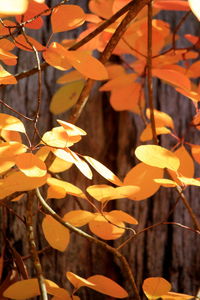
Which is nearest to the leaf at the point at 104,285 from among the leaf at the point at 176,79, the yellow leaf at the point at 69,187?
the yellow leaf at the point at 69,187

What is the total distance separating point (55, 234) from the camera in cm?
79

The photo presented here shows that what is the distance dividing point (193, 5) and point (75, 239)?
0.75 meters

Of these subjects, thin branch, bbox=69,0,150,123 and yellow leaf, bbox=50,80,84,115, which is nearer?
thin branch, bbox=69,0,150,123

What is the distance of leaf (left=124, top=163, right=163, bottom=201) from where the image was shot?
0.72m

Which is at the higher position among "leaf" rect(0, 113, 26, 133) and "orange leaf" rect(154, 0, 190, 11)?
"orange leaf" rect(154, 0, 190, 11)

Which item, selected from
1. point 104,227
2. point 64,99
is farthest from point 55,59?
point 64,99

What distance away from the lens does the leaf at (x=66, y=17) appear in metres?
0.67

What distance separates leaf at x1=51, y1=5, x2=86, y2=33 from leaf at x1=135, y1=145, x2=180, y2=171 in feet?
0.71

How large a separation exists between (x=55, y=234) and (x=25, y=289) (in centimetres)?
12

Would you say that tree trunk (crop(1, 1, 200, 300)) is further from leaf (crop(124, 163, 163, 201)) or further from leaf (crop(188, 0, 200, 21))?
leaf (crop(188, 0, 200, 21))

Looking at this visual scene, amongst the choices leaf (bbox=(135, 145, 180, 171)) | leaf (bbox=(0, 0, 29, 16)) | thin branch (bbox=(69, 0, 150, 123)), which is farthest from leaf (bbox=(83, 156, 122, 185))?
leaf (bbox=(0, 0, 29, 16))

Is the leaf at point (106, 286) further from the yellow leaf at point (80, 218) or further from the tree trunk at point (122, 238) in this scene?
the tree trunk at point (122, 238)

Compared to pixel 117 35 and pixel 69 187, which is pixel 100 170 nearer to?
pixel 69 187

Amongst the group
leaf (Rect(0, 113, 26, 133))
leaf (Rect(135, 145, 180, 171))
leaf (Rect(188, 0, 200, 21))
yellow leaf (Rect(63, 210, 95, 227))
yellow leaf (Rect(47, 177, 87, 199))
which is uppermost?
leaf (Rect(188, 0, 200, 21))
